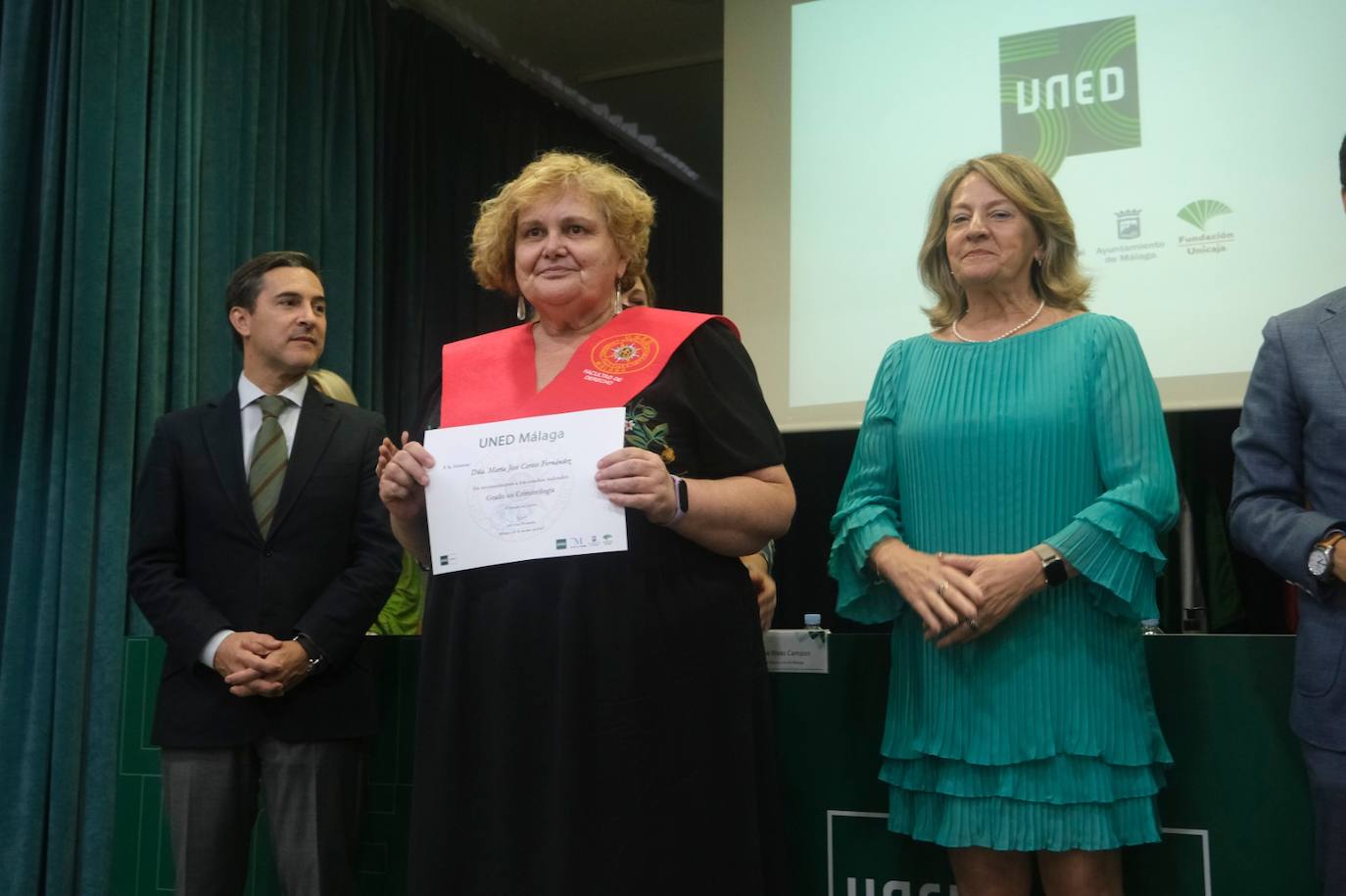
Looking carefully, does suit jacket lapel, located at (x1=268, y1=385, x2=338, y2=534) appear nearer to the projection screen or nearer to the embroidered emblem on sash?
the embroidered emblem on sash

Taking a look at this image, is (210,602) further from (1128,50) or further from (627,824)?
(1128,50)

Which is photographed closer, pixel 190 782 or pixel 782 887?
pixel 782 887

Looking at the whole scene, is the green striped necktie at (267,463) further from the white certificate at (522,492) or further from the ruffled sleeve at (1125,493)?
the ruffled sleeve at (1125,493)

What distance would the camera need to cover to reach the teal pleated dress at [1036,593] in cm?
158

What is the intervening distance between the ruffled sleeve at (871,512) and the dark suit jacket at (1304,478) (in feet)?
1.63

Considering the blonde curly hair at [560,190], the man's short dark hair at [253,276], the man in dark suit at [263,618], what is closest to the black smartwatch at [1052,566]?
the blonde curly hair at [560,190]

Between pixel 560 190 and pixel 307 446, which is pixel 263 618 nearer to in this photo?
pixel 307 446

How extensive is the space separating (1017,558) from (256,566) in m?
1.51

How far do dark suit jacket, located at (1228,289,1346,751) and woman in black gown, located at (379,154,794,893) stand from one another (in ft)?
2.18

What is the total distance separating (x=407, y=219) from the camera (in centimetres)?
530

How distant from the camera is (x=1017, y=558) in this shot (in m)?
1.59

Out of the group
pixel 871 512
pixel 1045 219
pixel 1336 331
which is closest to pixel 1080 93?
pixel 1045 219

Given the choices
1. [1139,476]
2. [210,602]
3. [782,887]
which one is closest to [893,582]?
[1139,476]

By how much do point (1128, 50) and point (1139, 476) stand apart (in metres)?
2.48
